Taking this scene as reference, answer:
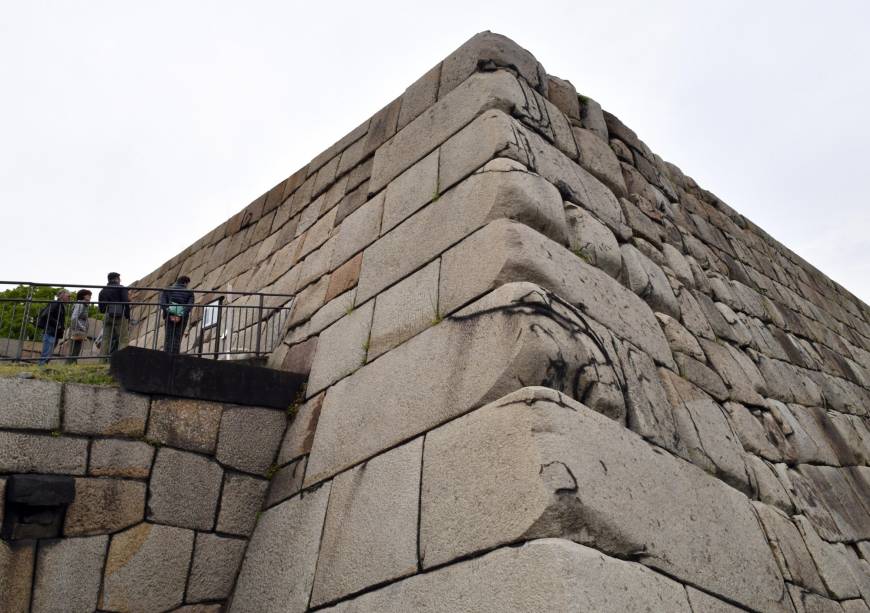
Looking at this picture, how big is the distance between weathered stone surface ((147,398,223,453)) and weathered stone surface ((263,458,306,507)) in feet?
1.32

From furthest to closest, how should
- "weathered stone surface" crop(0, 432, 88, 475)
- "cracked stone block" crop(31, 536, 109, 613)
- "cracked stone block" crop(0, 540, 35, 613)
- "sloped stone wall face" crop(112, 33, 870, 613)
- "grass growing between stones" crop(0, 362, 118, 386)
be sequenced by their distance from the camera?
"grass growing between stones" crop(0, 362, 118, 386) < "weathered stone surface" crop(0, 432, 88, 475) < "cracked stone block" crop(31, 536, 109, 613) < "cracked stone block" crop(0, 540, 35, 613) < "sloped stone wall face" crop(112, 33, 870, 613)

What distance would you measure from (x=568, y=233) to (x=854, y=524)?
2.68 m

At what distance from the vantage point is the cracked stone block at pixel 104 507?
332 cm

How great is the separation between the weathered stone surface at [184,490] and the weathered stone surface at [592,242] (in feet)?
7.74

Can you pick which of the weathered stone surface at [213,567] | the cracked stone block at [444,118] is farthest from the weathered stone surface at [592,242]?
the weathered stone surface at [213,567]

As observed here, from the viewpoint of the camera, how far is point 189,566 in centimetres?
353

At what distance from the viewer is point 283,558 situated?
3393 millimetres

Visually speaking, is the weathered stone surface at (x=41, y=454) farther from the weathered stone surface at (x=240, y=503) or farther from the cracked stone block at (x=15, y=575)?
the weathered stone surface at (x=240, y=503)

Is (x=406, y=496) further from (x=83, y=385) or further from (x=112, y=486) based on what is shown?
(x=83, y=385)

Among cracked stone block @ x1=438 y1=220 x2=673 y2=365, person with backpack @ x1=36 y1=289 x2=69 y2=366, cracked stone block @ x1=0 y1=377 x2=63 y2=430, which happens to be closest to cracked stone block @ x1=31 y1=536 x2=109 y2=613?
cracked stone block @ x1=0 y1=377 x2=63 y2=430

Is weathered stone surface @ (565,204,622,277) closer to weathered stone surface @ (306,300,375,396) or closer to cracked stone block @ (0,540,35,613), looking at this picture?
weathered stone surface @ (306,300,375,396)

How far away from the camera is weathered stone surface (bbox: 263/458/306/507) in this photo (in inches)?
145

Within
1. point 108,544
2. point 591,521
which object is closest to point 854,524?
point 591,521

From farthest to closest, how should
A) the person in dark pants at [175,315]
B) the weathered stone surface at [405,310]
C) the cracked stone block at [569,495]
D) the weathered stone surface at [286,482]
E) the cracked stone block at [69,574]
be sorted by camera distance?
the person in dark pants at [175,315]
the weathered stone surface at [286,482]
the weathered stone surface at [405,310]
the cracked stone block at [69,574]
the cracked stone block at [569,495]
